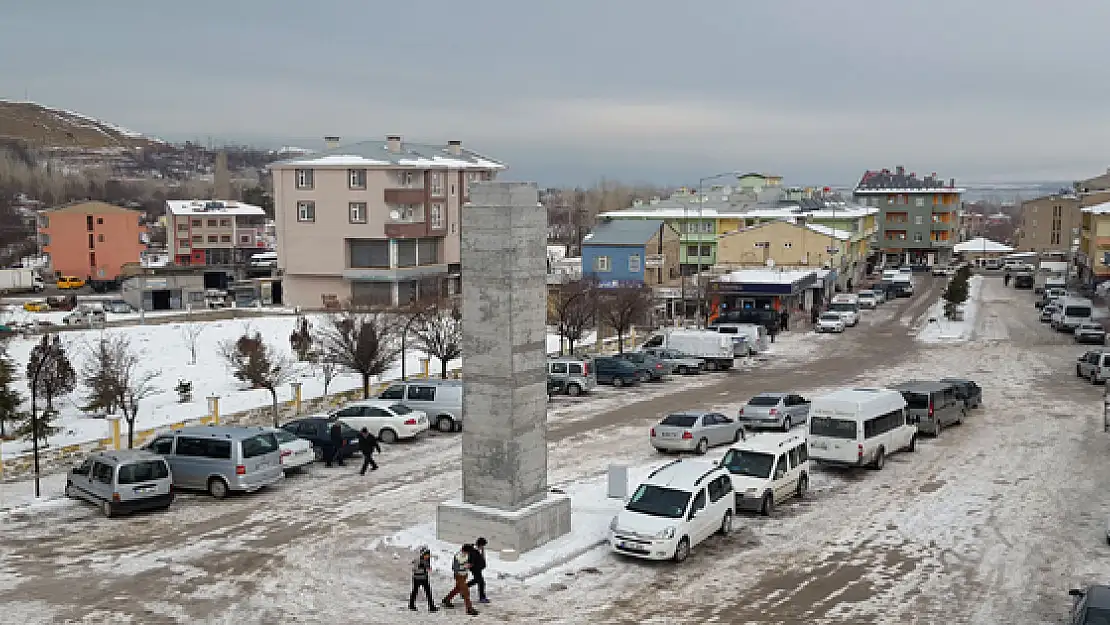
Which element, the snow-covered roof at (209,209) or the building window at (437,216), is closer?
the building window at (437,216)

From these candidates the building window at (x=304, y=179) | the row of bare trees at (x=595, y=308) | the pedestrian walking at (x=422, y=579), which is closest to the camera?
the pedestrian walking at (x=422, y=579)

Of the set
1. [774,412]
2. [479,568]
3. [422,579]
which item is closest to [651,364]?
[774,412]

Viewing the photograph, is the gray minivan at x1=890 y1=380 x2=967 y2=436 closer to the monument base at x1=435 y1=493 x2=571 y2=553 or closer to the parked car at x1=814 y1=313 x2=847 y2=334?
the monument base at x1=435 y1=493 x2=571 y2=553

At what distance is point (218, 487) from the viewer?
2227 cm

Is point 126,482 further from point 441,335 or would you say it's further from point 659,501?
point 441,335

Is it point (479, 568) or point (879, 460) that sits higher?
point (479, 568)

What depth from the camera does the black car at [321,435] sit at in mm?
25703

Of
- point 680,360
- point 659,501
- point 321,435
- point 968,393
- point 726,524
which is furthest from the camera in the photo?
point 680,360

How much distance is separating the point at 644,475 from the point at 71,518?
13.1 meters

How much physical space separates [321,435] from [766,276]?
41332 mm

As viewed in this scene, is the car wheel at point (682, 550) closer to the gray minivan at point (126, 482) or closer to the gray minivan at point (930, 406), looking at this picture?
the gray minivan at point (126, 482)

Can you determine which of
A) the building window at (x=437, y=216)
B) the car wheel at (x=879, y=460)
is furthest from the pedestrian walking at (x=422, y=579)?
the building window at (x=437, y=216)

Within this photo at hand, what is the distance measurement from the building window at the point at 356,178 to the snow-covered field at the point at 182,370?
13.0 m

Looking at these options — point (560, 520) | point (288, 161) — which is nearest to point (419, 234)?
point (288, 161)
